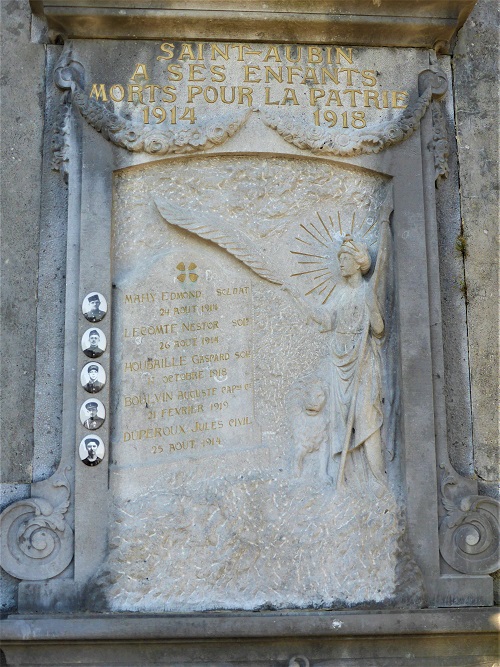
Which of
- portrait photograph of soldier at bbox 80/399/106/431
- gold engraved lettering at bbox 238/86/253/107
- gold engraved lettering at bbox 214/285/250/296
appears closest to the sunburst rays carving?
gold engraved lettering at bbox 214/285/250/296

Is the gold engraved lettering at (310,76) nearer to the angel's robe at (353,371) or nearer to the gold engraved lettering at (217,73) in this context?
the gold engraved lettering at (217,73)

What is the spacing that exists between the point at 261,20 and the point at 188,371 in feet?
8.48

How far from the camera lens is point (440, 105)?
927 centimetres

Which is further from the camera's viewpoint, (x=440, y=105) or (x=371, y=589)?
(x=440, y=105)

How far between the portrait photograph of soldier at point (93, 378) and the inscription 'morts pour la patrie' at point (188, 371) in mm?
188

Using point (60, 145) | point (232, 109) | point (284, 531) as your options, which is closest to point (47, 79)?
point (60, 145)

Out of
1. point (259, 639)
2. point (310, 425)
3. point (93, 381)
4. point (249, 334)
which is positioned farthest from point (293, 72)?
point (259, 639)

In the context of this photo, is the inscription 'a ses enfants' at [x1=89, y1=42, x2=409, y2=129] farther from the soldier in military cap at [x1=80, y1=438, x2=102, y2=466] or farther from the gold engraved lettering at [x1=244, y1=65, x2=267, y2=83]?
the soldier in military cap at [x1=80, y1=438, x2=102, y2=466]

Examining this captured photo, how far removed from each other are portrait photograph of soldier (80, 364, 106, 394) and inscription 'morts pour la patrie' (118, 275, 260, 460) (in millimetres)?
188

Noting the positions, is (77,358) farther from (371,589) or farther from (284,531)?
(371,589)

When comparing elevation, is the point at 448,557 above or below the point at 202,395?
below

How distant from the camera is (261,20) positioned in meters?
9.05

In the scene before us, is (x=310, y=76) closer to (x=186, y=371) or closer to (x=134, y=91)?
(x=134, y=91)

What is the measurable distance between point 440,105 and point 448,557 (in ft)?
10.7
